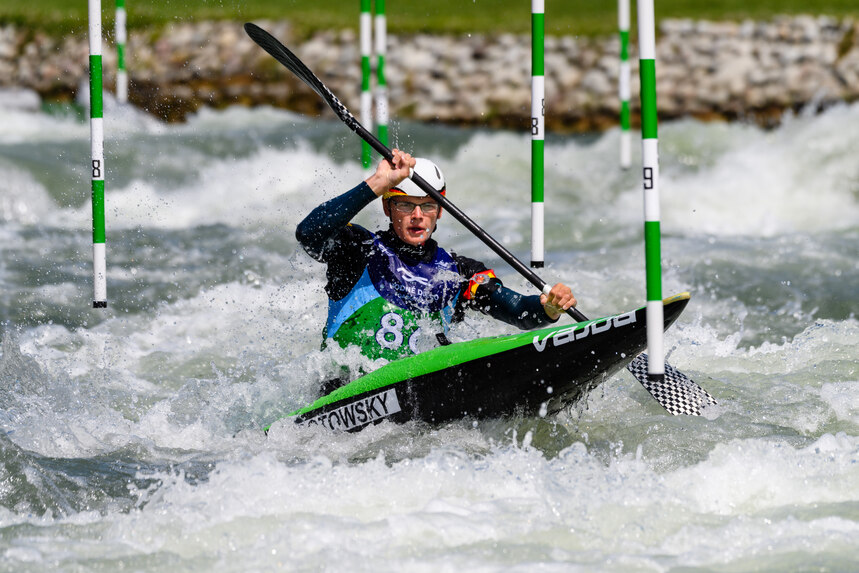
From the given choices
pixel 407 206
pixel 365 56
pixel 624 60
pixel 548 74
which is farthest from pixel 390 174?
pixel 548 74

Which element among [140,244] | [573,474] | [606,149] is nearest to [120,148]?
[140,244]

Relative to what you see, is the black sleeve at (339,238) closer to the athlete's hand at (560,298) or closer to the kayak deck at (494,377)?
the kayak deck at (494,377)

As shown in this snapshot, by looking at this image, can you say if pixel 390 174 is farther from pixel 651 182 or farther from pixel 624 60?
pixel 624 60

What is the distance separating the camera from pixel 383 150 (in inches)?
161

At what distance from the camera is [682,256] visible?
7961 mm

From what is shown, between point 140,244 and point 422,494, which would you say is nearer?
point 422,494

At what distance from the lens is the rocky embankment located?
13.8 metres

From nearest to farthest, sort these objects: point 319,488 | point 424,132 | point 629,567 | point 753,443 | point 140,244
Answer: point 629,567
point 319,488
point 753,443
point 140,244
point 424,132

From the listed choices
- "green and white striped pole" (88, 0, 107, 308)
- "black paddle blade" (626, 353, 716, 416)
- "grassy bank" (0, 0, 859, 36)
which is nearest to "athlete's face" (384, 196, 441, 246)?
"black paddle blade" (626, 353, 716, 416)

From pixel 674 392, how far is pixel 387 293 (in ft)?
3.72

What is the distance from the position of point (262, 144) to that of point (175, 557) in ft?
31.6

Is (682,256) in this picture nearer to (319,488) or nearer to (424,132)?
(319,488)

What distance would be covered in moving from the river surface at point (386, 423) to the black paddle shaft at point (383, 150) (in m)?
→ 0.34

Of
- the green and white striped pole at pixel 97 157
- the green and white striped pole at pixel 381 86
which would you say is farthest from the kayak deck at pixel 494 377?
the green and white striped pole at pixel 381 86
